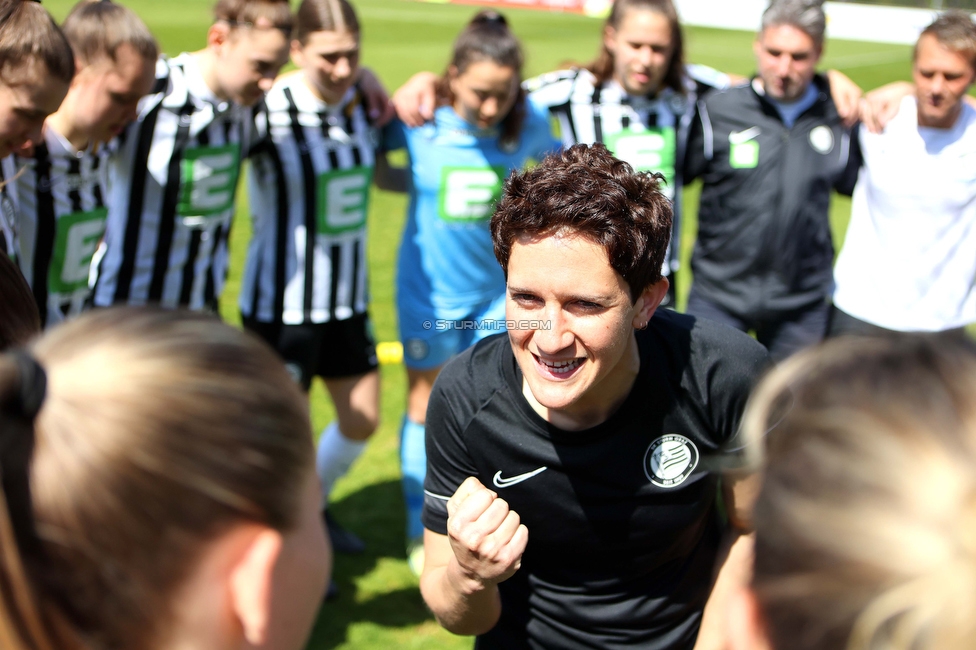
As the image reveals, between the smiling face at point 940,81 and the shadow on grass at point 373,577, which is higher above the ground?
the smiling face at point 940,81

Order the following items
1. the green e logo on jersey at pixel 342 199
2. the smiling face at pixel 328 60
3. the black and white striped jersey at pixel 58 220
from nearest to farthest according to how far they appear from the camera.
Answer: the black and white striped jersey at pixel 58 220, the smiling face at pixel 328 60, the green e logo on jersey at pixel 342 199

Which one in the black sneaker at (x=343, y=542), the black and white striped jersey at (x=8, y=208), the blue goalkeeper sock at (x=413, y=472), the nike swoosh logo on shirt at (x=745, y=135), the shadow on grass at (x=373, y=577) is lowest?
the shadow on grass at (x=373, y=577)

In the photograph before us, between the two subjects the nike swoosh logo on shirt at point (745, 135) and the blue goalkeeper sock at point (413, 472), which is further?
the nike swoosh logo on shirt at point (745, 135)

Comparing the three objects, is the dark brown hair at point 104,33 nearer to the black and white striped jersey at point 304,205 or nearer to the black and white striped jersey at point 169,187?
the black and white striped jersey at point 169,187

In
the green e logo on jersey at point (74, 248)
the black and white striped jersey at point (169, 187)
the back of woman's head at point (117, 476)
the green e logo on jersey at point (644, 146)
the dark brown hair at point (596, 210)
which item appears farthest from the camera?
the green e logo on jersey at point (644, 146)

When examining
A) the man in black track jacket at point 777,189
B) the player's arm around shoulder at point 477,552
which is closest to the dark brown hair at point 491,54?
the man in black track jacket at point 777,189

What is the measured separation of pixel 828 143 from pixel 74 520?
4558mm

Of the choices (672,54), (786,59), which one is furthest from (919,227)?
(672,54)

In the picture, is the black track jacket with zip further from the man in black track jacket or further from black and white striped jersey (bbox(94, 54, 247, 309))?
black and white striped jersey (bbox(94, 54, 247, 309))

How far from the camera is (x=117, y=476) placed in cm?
108

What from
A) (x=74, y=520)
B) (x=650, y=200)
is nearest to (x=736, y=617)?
(x=74, y=520)

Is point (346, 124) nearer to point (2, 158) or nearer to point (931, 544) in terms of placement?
point (2, 158)

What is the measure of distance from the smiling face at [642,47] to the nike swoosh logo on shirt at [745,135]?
1.73 ft

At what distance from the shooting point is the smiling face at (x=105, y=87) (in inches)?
139
